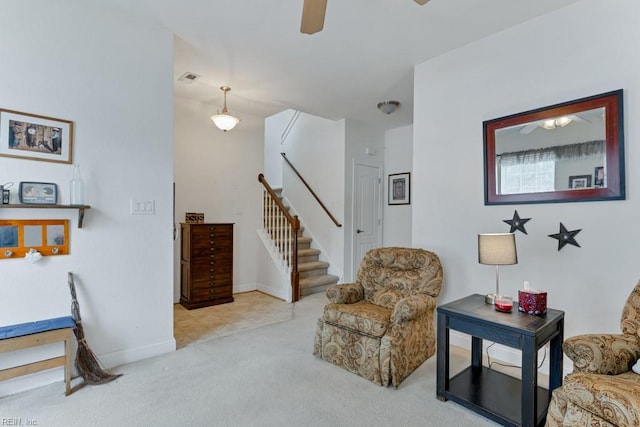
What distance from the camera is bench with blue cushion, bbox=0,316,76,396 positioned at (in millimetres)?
1889

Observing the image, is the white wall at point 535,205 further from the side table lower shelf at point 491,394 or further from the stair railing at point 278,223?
the stair railing at point 278,223

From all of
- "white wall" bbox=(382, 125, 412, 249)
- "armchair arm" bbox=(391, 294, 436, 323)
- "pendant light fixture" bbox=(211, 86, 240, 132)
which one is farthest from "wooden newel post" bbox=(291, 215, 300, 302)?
"armchair arm" bbox=(391, 294, 436, 323)

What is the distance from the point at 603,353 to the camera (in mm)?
1485

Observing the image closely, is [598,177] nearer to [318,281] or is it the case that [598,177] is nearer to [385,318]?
[385,318]

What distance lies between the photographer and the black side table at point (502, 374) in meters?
1.66

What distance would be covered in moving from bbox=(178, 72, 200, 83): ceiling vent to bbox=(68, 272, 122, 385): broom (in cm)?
235

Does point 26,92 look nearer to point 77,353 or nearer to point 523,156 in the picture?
point 77,353

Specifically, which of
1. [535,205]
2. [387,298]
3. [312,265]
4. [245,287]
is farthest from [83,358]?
[535,205]

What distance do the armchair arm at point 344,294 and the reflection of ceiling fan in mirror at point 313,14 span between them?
1.91 meters

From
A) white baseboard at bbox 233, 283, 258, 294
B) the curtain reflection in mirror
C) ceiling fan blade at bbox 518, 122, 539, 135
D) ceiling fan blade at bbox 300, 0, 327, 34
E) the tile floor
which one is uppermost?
ceiling fan blade at bbox 300, 0, 327, 34

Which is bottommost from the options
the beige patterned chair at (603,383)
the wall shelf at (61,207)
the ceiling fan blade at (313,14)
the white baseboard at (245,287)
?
the white baseboard at (245,287)

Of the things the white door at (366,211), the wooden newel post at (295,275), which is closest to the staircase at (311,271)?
the wooden newel post at (295,275)

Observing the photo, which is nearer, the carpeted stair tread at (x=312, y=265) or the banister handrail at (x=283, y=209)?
the banister handrail at (x=283, y=209)

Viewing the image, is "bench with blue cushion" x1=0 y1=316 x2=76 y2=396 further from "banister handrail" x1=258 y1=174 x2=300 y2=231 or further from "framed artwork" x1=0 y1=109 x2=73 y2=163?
"banister handrail" x1=258 y1=174 x2=300 y2=231
